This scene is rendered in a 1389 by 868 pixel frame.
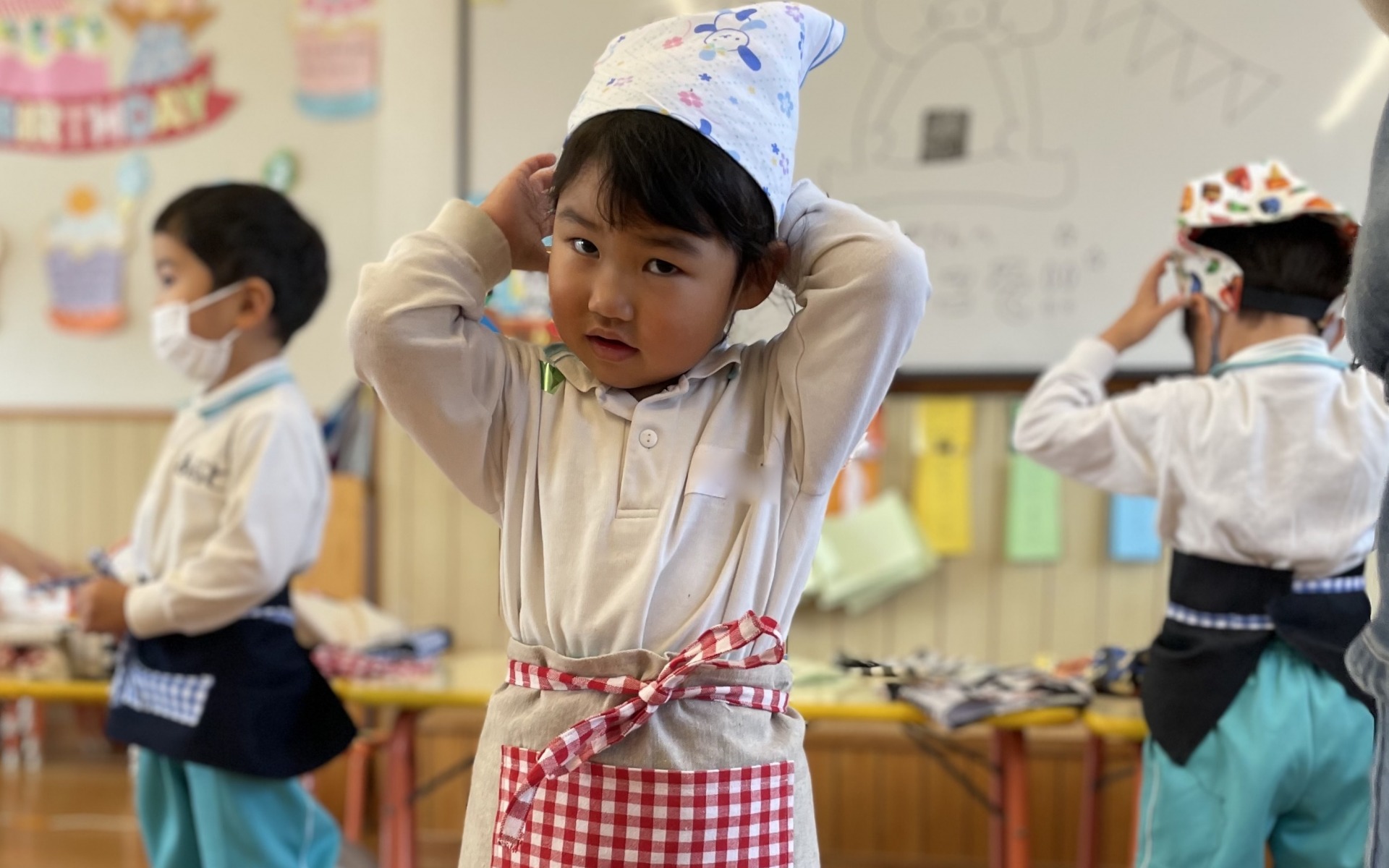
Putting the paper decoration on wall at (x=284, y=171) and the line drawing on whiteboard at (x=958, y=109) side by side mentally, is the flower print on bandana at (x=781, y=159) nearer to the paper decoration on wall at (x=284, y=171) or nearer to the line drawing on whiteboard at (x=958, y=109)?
the line drawing on whiteboard at (x=958, y=109)

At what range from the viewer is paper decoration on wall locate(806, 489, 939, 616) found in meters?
3.03

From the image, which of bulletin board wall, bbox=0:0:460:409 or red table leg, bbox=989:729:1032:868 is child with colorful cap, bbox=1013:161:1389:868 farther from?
bulletin board wall, bbox=0:0:460:409

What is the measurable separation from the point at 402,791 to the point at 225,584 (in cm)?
74

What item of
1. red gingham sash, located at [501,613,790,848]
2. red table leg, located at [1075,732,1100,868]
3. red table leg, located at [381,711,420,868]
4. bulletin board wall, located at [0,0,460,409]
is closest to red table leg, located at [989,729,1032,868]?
red table leg, located at [1075,732,1100,868]

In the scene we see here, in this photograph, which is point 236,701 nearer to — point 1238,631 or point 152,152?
point 1238,631

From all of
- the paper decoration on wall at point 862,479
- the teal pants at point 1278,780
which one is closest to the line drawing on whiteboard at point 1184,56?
the paper decoration on wall at point 862,479

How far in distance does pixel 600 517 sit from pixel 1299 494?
1.08 metres

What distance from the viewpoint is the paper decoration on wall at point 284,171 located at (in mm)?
3535

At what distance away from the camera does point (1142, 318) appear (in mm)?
2031

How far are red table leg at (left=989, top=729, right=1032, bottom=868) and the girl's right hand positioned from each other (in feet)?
4.97

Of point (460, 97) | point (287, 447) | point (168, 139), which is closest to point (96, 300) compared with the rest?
point (168, 139)

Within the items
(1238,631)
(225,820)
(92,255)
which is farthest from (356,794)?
(1238,631)

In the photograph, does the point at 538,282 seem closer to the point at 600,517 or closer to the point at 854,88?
the point at 854,88

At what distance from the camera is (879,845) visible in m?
3.12
